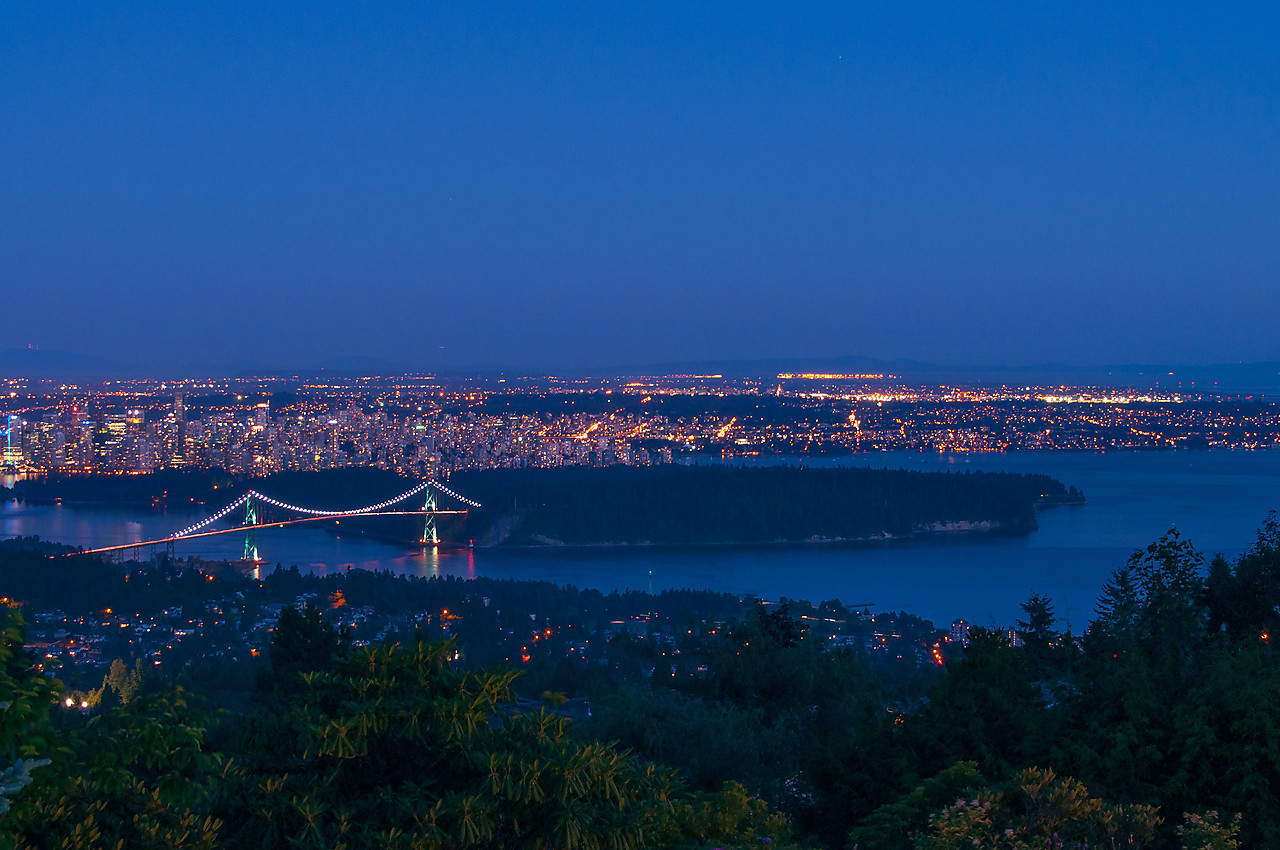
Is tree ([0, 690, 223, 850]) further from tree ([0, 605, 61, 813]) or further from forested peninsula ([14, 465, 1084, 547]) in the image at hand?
forested peninsula ([14, 465, 1084, 547])

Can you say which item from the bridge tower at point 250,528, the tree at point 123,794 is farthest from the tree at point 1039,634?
the bridge tower at point 250,528

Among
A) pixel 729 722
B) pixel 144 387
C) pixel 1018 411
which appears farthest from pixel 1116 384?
pixel 729 722

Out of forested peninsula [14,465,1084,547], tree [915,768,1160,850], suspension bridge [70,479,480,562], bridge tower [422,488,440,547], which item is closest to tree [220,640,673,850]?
tree [915,768,1160,850]

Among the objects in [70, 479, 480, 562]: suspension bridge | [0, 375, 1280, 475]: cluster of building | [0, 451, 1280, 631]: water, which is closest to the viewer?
[0, 451, 1280, 631]: water

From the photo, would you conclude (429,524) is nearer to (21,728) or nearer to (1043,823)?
(1043,823)

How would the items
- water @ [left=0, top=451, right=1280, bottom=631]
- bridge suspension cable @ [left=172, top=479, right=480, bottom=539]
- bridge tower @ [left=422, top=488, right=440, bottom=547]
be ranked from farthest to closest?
bridge suspension cable @ [left=172, top=479, right=480, bottom=539], bridge tower @ [left=422, top=488, right=440, bottom=547], water @ [left=0, top=451, right=1280, bottom=631]

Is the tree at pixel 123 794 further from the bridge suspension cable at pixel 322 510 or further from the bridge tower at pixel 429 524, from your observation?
the bridge suspension cable at pixel 322 510

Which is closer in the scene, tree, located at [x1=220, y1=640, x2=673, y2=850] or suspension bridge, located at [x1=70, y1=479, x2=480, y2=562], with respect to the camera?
tree, located at [x1=220, y1=640, x2=673, y2=850]
